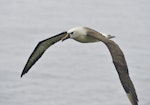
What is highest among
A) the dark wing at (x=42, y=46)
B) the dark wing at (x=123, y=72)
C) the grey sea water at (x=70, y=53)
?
the dark wing at (x=123, y=72)

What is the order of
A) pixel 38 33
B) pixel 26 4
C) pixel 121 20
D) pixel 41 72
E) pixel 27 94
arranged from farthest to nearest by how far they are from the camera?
1. pixel 26 4
2. pixel 121 20
3. pixel 38 33
4. pixel 41 72
5. pixel 27 94

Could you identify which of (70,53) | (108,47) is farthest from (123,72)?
(70,53)

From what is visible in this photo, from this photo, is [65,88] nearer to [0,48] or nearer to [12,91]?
[12,91]

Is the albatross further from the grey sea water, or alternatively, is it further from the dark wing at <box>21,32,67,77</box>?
the grey sea water

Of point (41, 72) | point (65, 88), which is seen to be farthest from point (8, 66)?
point (65, 88)

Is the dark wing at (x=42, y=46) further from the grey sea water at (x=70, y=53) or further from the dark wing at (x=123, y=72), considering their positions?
the dark wing at (x=123, y=72)

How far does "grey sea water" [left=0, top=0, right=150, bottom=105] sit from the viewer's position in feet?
41.3

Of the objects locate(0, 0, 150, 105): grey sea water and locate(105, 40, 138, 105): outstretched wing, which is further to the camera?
locate(0, 0, 150, 105): grey sea water

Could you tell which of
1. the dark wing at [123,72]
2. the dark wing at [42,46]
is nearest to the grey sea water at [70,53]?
the dark wing at [42,46]

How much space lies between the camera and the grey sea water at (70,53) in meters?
12.6

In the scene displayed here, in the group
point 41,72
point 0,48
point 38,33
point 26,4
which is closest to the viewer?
point 41,72

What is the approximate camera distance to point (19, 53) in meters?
14.6

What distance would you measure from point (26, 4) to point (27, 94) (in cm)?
677

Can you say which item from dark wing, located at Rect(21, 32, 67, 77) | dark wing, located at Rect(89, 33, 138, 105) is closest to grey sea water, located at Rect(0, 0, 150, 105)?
dark wing, located at Rect(21, 32, 67, 77)
